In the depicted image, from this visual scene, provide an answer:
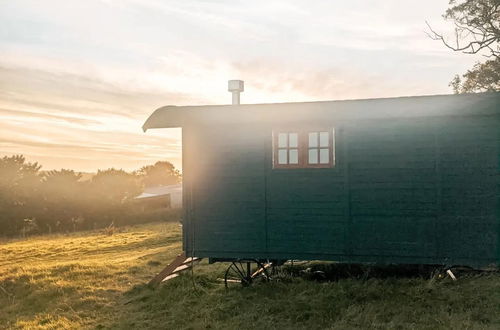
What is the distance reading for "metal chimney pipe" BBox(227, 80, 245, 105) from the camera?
40.1 ft

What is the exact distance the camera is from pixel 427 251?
34.0 ft

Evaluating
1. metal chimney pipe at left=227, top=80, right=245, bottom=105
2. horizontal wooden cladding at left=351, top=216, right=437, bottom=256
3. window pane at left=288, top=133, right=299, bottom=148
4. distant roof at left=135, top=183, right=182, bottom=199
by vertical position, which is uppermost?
metal chimney pipe at left=227, top=80, right=245, bottom=105

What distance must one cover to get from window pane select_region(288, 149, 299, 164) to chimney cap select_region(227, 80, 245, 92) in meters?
2.49

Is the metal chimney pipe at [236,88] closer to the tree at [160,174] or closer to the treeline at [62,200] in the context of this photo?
the treeline at [62,200]

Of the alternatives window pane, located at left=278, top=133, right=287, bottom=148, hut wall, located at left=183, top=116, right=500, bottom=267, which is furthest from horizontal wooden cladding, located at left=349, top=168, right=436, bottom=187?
window pane, located at left=278, top=133, right=287, bottom=148

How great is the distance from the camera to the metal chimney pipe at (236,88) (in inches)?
481

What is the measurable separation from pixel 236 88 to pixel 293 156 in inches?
105

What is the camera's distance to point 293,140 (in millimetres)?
11000

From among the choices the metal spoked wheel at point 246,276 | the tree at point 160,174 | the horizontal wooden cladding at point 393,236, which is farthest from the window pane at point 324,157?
the tree at point 160,174

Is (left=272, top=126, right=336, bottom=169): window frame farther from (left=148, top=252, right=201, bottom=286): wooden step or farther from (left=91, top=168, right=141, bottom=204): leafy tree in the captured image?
(left=91, top=168, right=141, bottom=204): leafy tree

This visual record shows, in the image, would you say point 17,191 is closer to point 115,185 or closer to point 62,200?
point 62,200

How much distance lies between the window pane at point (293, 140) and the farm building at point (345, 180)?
24 millimetres

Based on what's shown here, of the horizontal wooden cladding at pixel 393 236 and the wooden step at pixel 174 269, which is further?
the wooden step at pixel 174 269

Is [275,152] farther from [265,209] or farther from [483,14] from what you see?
[483,14]
